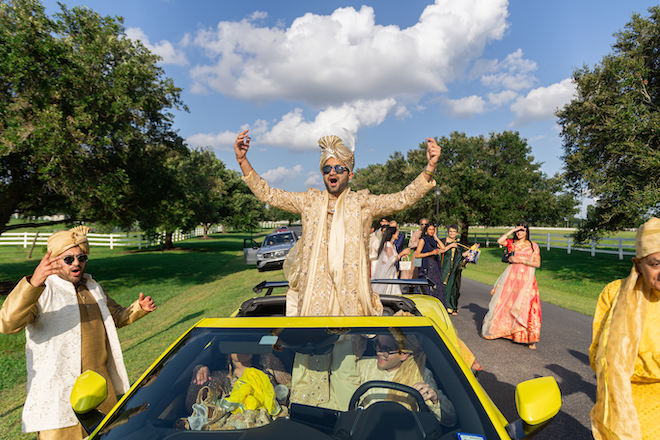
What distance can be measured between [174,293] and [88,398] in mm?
10736

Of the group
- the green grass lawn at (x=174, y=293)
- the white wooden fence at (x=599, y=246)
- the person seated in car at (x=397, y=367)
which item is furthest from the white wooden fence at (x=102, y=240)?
the person seated in car at (x=397, y=367)

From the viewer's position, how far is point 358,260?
282 centimetres

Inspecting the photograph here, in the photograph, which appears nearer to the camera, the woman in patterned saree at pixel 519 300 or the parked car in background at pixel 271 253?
the woman in patterned saree at pixel 519 300

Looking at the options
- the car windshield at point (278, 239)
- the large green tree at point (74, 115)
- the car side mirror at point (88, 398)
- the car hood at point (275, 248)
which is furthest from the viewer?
the car windshield at point (278, 239)

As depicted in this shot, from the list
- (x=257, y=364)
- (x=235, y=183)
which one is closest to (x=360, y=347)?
(x=257, y=364)

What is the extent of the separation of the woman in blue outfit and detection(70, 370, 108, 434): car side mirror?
6631mm

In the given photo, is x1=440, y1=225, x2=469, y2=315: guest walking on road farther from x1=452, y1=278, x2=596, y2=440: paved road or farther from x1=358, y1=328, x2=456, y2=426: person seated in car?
x1=358, y1=328, x2=456, y2=426: person seated in car

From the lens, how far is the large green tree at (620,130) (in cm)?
1066

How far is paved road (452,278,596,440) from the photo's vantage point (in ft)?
11.0

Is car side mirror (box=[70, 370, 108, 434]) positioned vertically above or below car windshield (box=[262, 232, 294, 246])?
above

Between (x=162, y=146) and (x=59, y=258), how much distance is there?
42.8 feet

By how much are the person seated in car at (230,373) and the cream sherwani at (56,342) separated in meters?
1.04

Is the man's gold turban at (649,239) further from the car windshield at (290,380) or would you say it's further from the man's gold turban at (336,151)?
the man's gold turban at (336,151)

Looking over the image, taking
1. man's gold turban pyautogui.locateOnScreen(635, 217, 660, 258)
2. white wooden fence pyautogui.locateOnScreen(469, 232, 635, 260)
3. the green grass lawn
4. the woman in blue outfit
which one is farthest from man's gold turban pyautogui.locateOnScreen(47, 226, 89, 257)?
white wooden fence pyautogui.locateOnScreen(469, 232, 635, 260)
